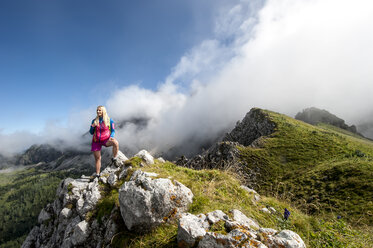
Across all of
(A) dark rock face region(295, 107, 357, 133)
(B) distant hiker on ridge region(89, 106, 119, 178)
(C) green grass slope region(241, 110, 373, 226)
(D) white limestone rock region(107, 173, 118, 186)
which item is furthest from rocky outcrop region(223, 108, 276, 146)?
(A) dark rock face region(295, 107, 357, 133)

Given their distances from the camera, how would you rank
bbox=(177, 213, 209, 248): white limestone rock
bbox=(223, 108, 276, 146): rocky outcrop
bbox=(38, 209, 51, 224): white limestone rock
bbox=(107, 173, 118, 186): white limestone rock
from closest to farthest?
bbox=(177, 213, 209, 248): white limestone rock
bbox=(107, 173, 118, 186): white limestone rock
bbox=(38, 209, 51, 224): white limestone rock
bbox=(223, 108, 276, 146): rocky outcrop

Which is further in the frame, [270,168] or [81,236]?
[270,168]

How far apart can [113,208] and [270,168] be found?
4532 cm

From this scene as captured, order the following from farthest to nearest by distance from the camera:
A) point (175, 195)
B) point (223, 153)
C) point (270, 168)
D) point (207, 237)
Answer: point (223, 153), point (270, 168), point (175, 195), point (207, 237)

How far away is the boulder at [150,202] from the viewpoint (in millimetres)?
5418

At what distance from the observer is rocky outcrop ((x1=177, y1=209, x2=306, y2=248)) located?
365 cm

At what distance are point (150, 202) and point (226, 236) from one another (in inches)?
113

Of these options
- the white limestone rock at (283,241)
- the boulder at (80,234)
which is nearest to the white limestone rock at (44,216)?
the boulder at (80,234)

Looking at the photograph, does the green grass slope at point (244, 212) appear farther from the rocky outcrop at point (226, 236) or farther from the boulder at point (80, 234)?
the boulder at point (80, 234)

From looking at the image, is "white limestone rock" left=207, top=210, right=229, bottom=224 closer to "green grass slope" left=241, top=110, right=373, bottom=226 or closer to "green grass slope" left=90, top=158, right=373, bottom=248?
"green grass slope" left=90, top=158, right=373, bottom=248

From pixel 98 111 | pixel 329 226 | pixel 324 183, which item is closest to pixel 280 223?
pixel 329 226

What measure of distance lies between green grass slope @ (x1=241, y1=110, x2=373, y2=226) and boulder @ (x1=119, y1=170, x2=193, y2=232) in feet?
41.9

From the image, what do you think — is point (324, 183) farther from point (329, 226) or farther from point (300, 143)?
point (329, 226)

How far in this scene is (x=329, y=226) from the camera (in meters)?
5.61
